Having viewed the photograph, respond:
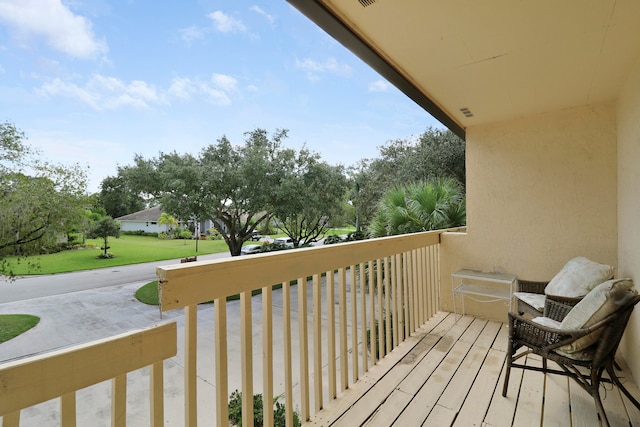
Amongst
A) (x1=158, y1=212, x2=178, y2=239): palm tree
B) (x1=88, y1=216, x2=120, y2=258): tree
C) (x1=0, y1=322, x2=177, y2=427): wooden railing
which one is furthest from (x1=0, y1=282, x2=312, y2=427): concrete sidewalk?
(x1=158, y1=212, x2=178, y2=239): palm tree

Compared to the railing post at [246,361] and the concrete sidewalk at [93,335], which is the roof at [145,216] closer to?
the concrete sidewalk at [93,335]

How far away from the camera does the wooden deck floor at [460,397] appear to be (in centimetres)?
173

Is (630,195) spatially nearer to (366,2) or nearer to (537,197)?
(537,197)

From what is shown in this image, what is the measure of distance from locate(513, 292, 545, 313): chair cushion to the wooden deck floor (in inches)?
17.9

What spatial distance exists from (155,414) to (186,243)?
1188 inches

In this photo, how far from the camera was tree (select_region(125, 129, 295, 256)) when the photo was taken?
1192 centimetres

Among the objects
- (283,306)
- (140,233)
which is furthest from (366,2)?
(140,233)

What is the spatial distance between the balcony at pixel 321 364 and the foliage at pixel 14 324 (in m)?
4.38

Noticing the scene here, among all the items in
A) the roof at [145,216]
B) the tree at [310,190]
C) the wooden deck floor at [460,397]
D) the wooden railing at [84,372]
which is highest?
the tree at [310,190]

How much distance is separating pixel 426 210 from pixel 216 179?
31.4 feet

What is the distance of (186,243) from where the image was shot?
28328 mm

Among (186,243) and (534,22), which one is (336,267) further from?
(186,243)

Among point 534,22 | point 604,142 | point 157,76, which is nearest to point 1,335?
point 534,22

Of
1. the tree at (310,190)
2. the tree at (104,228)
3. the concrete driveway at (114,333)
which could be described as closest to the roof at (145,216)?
the tree at (104,228)
